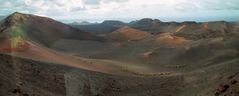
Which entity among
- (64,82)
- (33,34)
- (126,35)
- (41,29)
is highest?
(41,29)

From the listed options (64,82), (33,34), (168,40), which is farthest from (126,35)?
(64,82)

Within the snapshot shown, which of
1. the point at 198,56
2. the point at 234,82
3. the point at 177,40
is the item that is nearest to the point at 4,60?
the point at 234,82

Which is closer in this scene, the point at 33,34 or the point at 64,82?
the point at 64,82

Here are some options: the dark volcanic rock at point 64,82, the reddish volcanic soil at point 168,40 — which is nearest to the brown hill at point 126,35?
the reddish volcanic soil at point 168,40

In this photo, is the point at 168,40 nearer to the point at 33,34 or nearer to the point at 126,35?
the point at 33,34

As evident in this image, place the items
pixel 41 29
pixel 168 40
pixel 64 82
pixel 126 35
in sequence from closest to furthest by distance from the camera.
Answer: pixel 64 82 < pixel 41 29 < pixel 168 40 < pixel 126 35

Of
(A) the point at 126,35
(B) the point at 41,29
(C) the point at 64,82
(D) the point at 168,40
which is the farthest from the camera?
(A) the point at 126,35

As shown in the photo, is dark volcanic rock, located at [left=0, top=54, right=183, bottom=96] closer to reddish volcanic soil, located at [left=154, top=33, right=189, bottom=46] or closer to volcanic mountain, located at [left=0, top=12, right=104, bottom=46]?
volcanic mountain, located at [left=0, top=12, right=104, bottom=46]

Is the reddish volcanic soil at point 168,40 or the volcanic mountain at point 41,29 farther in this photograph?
the reddish volcanic soil at point 168,40

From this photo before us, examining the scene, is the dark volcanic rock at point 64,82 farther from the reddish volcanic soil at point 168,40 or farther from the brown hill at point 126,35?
the brown hill at point 126,35
